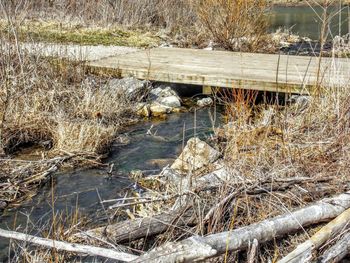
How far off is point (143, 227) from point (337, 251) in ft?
3.04

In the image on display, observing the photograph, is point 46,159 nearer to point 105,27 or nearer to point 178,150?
point 178,150

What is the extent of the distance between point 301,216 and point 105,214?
141cm

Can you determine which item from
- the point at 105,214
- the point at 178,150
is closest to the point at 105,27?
the point at 178,150

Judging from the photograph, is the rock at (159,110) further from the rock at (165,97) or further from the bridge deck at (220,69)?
the bridge deck at (220,69)

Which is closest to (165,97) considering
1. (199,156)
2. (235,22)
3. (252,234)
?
(199,156)

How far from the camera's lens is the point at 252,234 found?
201cm

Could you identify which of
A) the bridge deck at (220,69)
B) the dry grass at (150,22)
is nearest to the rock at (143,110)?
the bridge deck at (220,69)

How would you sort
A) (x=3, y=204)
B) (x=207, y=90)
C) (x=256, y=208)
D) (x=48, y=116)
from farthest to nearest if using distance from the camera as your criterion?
(x=207, y=90), (x=48, y=116), (x=3, y=204), (x=256, y=208)

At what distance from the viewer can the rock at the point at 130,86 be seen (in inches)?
230

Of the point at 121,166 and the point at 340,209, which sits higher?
the point at 340,209

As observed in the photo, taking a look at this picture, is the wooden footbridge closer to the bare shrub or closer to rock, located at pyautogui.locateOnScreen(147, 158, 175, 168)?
rock, located at pyautogui.locateOnScreen(147, 158, 175, 168)

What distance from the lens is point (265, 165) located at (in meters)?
2.93

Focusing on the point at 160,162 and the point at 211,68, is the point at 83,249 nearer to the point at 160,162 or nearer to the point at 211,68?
the point at 160,162

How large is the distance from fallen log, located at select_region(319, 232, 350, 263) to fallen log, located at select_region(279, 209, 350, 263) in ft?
0.15
